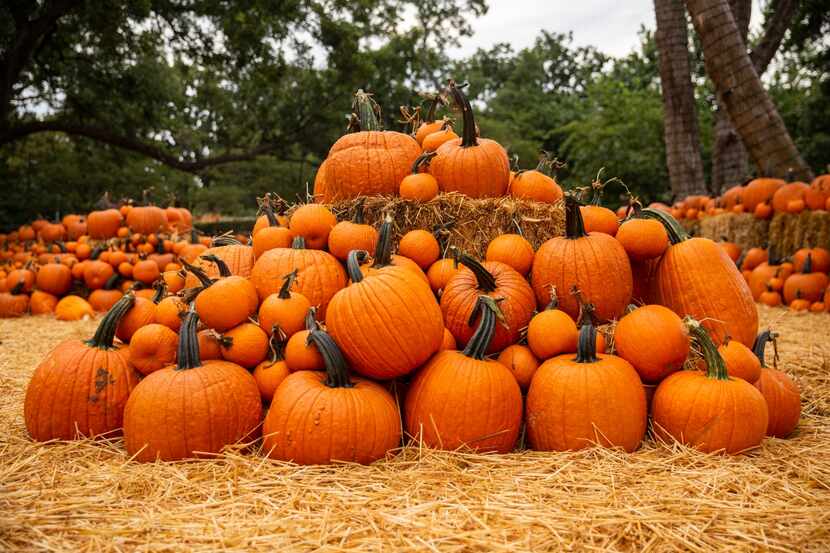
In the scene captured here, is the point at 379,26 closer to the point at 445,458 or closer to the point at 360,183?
the point at 360,183

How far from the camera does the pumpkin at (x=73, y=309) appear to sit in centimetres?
639

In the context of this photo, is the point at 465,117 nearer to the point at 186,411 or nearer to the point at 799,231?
the point at 186,411

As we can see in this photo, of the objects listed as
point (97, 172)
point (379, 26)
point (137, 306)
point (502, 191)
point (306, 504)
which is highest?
point (379, 26)

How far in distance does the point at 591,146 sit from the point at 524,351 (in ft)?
59.2

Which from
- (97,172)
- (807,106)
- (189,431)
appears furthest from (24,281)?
(807,106)

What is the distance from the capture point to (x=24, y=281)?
6703 millimetres

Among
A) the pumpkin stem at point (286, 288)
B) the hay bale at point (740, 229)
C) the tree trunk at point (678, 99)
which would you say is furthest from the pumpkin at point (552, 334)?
the tree trunk at point (678, 99)

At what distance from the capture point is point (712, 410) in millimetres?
2104

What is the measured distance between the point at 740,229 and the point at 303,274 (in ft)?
23.3

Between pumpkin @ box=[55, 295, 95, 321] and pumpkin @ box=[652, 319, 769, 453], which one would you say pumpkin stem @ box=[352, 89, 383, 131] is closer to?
pumpkin @ box=[652, 319, 769, 453]

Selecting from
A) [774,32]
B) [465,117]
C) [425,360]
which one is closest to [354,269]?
[425,360]

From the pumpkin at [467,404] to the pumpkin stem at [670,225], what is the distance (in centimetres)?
112

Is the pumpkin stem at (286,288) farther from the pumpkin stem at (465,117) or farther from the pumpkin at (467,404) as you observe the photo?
the pumpkin stem at (465,117)

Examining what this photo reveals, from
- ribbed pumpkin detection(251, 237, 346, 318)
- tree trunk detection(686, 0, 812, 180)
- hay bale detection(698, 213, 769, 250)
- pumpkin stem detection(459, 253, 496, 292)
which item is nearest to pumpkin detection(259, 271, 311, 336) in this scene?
ribbed pumpkin detection(251, 237, 346, 318)
